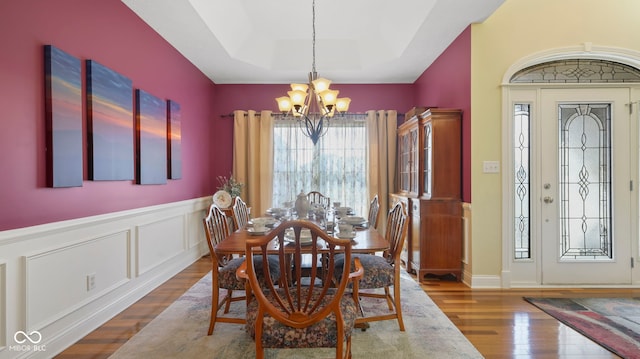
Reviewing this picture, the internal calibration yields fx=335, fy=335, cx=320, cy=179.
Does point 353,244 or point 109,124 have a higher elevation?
point 109,124

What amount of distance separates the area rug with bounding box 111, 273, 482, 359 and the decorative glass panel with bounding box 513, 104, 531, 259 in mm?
1349

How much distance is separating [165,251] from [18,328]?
181 cm

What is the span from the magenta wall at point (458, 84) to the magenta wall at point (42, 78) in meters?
3.35

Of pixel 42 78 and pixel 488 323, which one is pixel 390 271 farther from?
pixel 42 78

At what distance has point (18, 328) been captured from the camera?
6.49 ft

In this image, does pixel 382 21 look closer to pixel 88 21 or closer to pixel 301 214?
pixel 301 214

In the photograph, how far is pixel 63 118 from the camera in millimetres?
2285

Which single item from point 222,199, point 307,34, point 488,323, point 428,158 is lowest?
point 488,323

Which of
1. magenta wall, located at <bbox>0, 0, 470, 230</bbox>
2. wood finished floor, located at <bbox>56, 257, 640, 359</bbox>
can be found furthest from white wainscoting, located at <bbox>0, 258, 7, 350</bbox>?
wood finished floor, located at <bbox>56, 257, 640, 359</bbox>

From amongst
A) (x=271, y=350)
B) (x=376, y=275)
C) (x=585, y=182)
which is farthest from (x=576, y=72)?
(x=271, y=350)

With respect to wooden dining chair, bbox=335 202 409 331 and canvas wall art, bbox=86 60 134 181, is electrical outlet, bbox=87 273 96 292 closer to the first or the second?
canvas wall art, bbox=86 60 134 181

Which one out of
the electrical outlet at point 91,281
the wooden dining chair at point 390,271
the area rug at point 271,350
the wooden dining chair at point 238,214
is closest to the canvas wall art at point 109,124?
the electrical outlet at point 91,281

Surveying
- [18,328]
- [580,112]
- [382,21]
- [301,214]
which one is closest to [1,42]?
[18,328]

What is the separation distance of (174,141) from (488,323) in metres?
3.75
